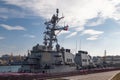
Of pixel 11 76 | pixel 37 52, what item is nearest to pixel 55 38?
pixel 37 52

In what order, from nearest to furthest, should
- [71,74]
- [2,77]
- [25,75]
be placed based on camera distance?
[2,77] < [25,75] < [71,74]

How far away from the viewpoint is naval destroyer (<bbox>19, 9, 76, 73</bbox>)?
1914 inches

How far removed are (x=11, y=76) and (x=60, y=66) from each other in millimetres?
20029

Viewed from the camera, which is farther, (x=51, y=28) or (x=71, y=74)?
(x=51, y=28)

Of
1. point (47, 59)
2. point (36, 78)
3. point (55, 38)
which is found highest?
point (55, 38)

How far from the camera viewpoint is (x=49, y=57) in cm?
5072

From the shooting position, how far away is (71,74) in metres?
49.3

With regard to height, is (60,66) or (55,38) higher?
(55,38)

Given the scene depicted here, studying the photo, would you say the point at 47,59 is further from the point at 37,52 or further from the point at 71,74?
the point at 71,74

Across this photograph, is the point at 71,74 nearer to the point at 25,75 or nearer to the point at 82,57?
the point at 25,75

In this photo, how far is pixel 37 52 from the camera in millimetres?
50219

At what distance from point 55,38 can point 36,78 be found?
18975 mm

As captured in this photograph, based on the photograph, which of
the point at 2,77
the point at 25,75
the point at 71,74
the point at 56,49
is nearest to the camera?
the point at 2,77

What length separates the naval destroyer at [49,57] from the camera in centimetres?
4862
